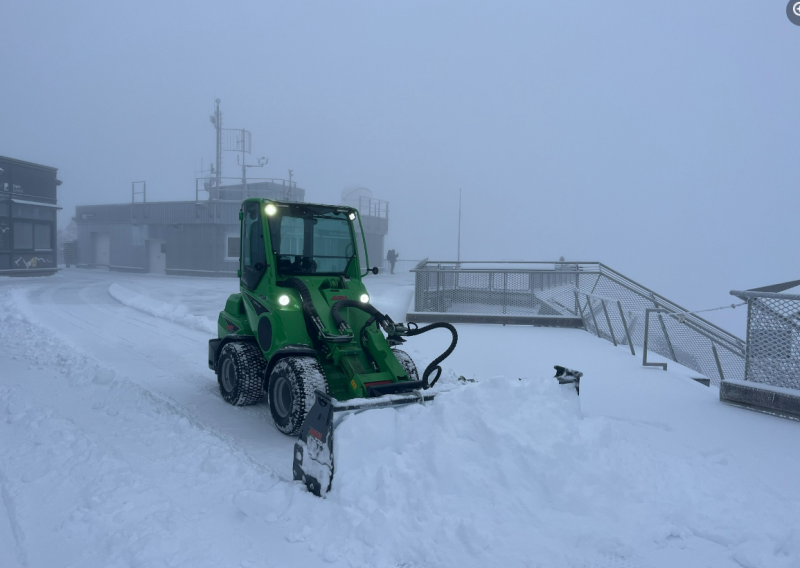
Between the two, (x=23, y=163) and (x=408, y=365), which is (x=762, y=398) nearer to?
(x=408, y=365)

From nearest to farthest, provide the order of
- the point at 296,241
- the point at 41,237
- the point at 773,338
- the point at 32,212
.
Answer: the point at 296,241, the point at 773,338, the point at 32,212, the point at 41,237

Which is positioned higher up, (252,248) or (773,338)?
(252,248)

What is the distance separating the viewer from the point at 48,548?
329cm

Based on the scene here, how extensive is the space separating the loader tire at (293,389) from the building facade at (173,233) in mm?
22541

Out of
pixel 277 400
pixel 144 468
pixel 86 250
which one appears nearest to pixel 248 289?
pixel 277 400

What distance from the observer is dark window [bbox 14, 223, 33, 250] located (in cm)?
2602

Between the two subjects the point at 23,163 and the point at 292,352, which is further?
the point at 23,163

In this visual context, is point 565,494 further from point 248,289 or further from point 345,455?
point 248,289

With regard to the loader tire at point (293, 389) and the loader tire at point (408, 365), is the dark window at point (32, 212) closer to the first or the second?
the loader tire at point (293, 389)

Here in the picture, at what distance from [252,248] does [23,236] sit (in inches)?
1032

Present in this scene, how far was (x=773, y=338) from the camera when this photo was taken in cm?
637

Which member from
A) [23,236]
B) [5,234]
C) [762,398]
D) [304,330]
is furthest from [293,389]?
[23,236]

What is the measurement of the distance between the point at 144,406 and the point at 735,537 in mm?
5530

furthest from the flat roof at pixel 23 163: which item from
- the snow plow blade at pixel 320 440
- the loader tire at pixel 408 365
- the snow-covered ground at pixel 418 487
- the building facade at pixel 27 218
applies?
the snow plow blade at pixel 320 440
